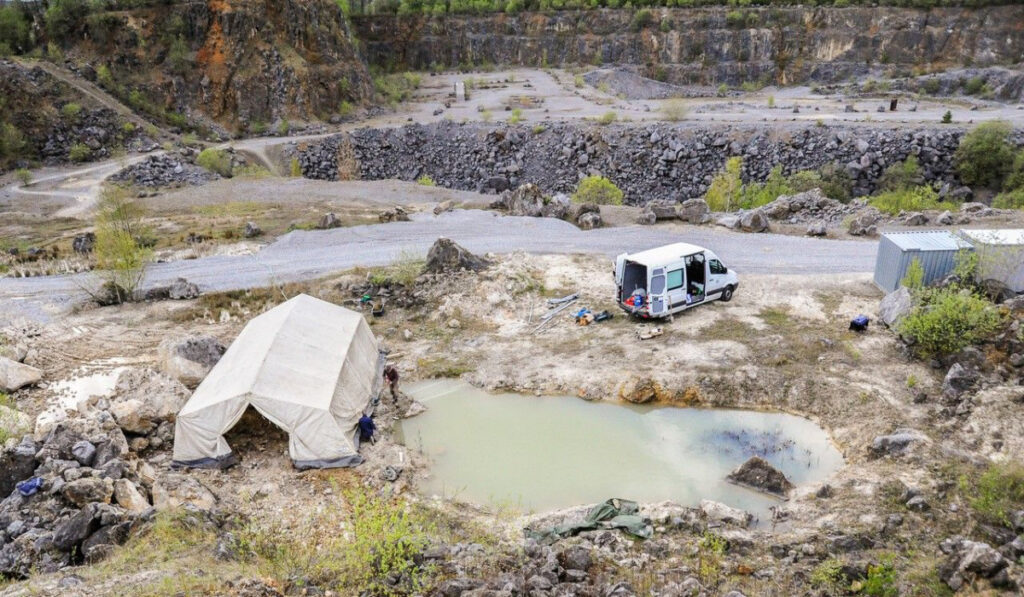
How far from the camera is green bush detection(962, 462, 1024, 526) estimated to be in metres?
10.7

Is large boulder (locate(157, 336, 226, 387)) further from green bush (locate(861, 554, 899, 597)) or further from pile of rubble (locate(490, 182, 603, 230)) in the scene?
pile of rubble (locate(490, 182, 603, 230))

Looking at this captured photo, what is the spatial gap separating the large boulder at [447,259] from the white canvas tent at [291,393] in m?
6.47

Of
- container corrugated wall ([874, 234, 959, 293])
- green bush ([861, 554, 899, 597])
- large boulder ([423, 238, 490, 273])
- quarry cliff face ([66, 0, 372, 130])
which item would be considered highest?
quarry cliff face ([66, 0, 372, 130])

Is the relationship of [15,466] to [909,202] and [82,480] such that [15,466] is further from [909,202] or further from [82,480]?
[909,202]

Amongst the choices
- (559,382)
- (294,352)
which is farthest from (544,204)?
(294,352)

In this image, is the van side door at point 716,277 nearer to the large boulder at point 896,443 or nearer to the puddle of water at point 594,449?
the puddle of water at point 594,449

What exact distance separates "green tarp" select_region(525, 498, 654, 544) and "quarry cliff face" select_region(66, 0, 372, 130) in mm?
54380

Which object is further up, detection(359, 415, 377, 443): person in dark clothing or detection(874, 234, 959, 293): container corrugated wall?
detection(874, 234, 959, 293): container corrugated wall

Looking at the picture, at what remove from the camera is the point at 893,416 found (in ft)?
48.1

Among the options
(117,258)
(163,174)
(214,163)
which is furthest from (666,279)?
(163,174)

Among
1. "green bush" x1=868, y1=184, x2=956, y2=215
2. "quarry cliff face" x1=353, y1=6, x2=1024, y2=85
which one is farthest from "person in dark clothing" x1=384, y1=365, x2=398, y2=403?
"quarry cliff face" x1=353, y1=6, x2=1024, y2=85

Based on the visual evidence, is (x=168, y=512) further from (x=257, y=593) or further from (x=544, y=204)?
(x=544, y=204)

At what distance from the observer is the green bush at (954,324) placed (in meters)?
15.9

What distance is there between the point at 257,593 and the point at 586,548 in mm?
4968
